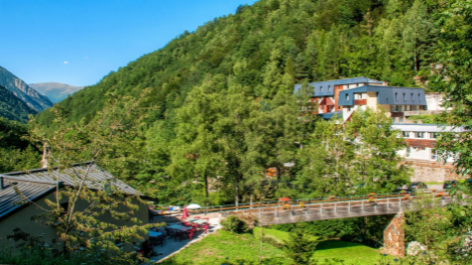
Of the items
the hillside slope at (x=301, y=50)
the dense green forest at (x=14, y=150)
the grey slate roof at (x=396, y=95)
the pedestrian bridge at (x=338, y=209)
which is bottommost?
the pedestrian bridge at (x=338, y=209)

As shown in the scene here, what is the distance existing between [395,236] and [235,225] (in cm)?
947

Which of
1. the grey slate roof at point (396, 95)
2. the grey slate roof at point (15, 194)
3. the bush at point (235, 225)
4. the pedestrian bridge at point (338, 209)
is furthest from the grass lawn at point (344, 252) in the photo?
the grey slate roof at point (396, 95)

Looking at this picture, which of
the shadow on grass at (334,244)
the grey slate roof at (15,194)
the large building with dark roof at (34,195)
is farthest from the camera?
the shadow on grass at (334,244)

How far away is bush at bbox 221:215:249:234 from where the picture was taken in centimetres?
1638

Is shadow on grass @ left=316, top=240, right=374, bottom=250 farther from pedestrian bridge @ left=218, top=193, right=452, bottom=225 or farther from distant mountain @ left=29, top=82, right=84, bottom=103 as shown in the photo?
distant mountain @ left=29, top=82, right=84, bottom=103

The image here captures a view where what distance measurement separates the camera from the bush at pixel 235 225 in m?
16.4

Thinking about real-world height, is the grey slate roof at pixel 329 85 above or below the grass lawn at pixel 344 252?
above

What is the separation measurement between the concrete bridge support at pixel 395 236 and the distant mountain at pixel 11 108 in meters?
18.8

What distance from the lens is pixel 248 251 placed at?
1390 cm

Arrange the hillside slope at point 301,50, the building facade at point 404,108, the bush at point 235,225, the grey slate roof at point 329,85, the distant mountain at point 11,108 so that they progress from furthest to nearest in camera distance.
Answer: the grey slate roof at point 329,85 → the hillside slope at point 301,50 → the building facade at point 404,108 → the bush at point 235,225 → the distant mountain at point 11,108

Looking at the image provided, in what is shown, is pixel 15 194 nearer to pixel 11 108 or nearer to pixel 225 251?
pixel 11 108

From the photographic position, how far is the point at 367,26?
176 ft

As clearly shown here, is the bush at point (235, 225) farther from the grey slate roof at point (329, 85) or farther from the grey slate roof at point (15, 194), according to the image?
the grey slate roof at point (329, 85)

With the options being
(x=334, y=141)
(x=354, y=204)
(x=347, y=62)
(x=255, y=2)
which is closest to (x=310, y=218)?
(x=354, y=204)
